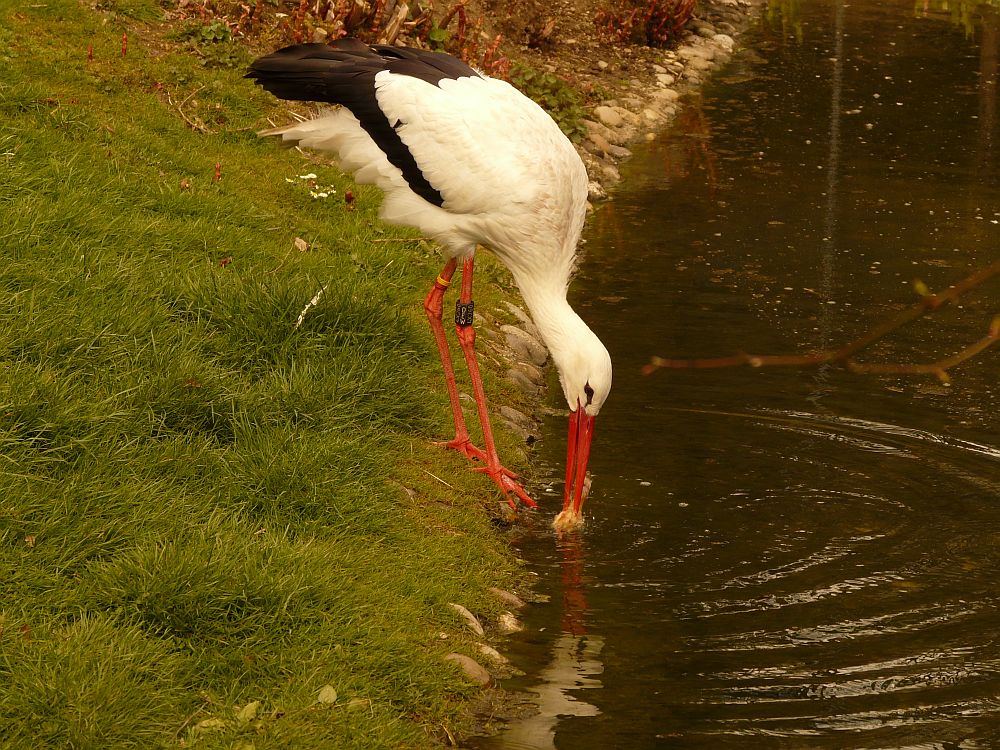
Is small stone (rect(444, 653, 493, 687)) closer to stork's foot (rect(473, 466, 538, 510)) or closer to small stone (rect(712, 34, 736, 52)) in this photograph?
stork's foot (rect(473, 466, 538, 510))

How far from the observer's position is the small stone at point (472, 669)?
4035mm

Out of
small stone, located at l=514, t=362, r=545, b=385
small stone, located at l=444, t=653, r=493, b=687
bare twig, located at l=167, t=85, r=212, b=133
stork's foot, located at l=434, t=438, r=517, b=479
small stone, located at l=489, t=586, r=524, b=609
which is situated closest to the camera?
small stone, located at l=444, t=653, r=493, b=687

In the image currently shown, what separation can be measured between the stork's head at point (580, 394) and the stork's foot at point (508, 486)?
0.27m

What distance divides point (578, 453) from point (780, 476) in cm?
107

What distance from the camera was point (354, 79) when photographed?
5805mm

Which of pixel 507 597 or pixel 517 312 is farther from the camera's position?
pixel 517 312

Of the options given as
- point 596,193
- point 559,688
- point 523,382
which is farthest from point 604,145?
point 559,688

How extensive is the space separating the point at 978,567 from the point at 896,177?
5923 mm

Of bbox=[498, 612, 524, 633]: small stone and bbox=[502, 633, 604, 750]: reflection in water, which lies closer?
bbox=[502, 633, 604, 750]: reflection in water

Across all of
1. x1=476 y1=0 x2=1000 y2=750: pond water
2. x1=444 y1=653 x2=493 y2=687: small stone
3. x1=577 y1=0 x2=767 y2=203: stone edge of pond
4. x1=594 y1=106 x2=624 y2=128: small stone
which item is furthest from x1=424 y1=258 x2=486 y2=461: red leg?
x1=594 y1=106 x2=624 y2=128: small stone

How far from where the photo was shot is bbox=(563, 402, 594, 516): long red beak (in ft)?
16.7

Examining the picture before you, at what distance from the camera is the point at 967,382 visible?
668 centimetres

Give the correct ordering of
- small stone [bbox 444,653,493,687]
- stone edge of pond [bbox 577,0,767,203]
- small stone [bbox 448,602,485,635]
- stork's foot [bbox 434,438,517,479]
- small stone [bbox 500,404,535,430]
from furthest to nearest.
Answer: stone edge of pond [bbox 577,0,767,203]
small stone [bbox 500,404,535,430]
stork's foot [bbox 434,438,517,479]
small stone [bbox 448,602,485,635]
small stone [bbox 444,653,493,687]

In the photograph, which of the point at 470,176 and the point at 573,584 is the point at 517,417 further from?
the point at 573,584
